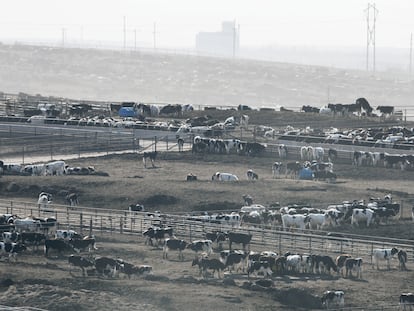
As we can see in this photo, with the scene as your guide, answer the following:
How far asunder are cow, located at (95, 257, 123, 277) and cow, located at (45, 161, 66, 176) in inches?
737

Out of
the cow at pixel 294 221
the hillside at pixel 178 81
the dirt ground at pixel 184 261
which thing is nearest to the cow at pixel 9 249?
the dirt ground at pixel 184 261

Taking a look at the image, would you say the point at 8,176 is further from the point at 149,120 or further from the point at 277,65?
the point at 277,65

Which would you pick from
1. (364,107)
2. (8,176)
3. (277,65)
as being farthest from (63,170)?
(277,65)

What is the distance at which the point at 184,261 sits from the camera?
41.6 metres

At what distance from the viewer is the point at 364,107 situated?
238 ft

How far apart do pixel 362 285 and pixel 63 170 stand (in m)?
21.9

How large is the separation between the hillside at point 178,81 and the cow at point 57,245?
331 feet

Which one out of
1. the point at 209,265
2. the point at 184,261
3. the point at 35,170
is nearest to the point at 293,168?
the point at 35,170

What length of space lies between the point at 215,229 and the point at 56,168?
15262 millimetres

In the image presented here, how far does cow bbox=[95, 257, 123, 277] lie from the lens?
39.6 metres

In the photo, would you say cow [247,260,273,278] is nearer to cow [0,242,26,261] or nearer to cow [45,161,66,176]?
cow [0,242,26,261]

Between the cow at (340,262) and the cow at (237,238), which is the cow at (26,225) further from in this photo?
the cow at (340,262)

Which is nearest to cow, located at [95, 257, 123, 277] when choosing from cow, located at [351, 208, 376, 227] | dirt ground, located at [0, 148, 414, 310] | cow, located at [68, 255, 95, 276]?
cow, located at [68, 255, 95, 276]

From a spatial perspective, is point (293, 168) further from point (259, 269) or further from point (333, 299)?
point (333, 299)
